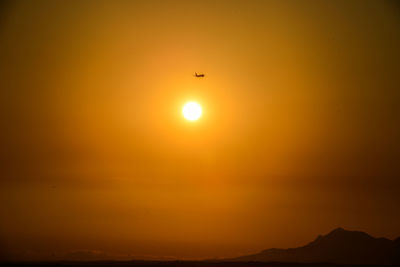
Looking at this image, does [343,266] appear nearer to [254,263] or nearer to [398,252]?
[254,263]

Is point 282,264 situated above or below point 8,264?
above

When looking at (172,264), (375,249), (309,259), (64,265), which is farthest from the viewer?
(309,259)

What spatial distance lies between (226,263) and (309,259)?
2018cm

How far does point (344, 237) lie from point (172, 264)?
2837 centimetres

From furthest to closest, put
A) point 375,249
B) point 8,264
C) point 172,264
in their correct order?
point 375,249, point 172,264, point 8,264

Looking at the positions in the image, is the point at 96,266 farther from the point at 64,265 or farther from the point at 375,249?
the point at 375,249

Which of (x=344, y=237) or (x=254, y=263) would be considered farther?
(x=344, y=237)

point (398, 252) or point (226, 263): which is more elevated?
point (398, 252)

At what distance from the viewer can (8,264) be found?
4091cm

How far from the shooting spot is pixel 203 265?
1810 inches

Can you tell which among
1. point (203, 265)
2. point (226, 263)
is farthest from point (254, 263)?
point (203, 265)

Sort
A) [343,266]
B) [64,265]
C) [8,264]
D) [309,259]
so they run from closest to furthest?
[8,264]
[64,265]
[343,266]
[309,259]

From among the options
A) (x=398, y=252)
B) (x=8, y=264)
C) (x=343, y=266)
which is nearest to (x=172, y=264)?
(x=8, y=264)

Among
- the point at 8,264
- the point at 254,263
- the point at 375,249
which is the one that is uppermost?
the point at 375,249
